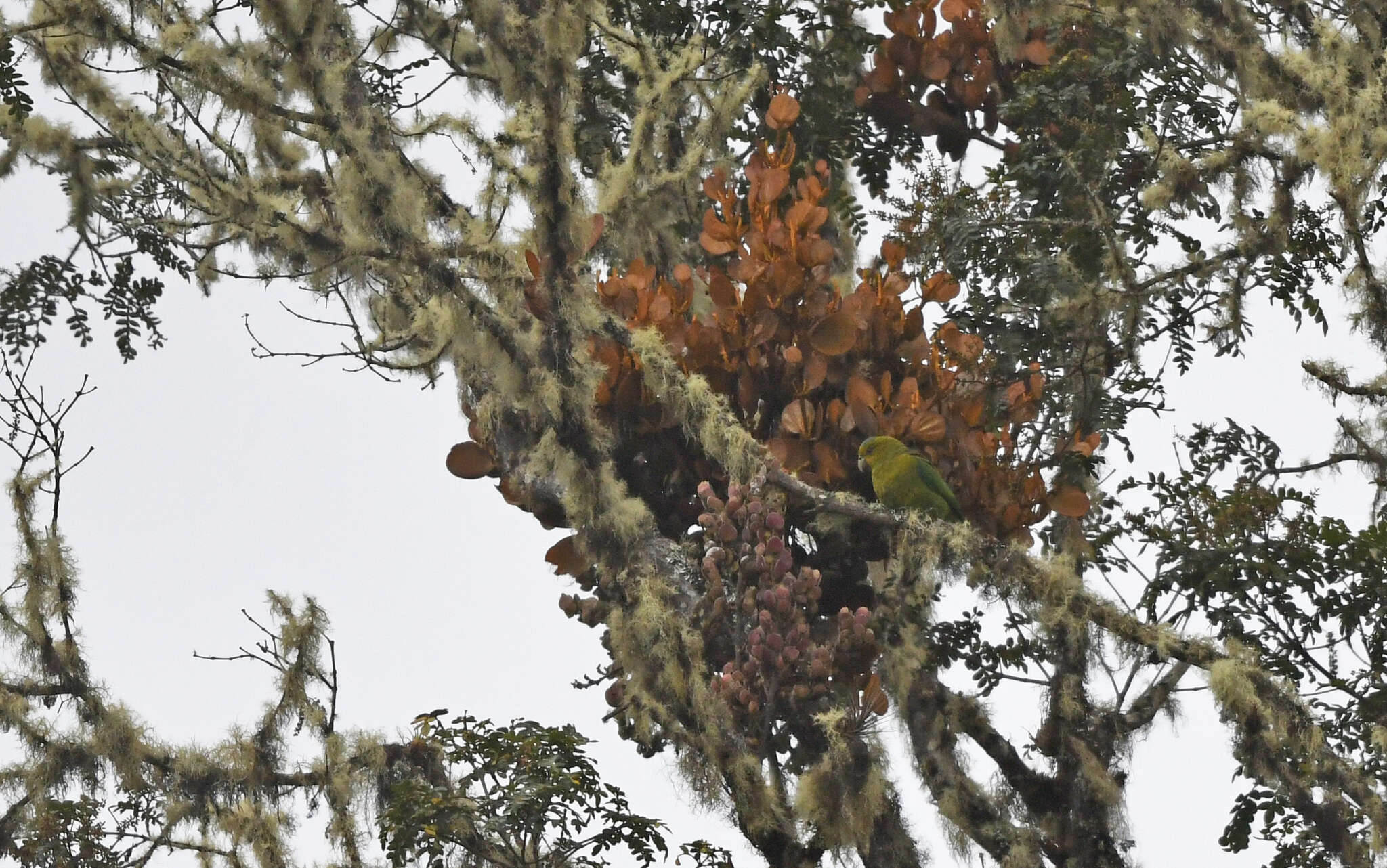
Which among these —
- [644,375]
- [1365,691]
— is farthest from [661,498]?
[1365,691]

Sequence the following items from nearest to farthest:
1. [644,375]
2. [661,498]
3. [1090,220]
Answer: [644,375] < [661,498] < [1090,220]

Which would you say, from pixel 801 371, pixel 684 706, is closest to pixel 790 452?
pixel 801 371

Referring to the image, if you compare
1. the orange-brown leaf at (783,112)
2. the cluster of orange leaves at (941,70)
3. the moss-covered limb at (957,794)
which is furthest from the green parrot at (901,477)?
the cluster of orange leaves at (941,70)

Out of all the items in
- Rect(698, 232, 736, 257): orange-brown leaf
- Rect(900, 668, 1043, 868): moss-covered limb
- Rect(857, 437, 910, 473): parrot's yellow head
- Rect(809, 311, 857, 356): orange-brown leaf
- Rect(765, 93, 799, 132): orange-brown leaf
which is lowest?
Rect(900, 668, 1043, 868): moss-covered limb

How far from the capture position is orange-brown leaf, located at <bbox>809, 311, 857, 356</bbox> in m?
4.01

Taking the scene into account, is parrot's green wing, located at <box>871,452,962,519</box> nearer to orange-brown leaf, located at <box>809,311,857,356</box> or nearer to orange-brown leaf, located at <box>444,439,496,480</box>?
orange-brown leaf, located at <box>809,311,857,356</box>

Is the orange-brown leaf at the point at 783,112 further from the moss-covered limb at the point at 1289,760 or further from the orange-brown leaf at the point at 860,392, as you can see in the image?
the moss-covered limb at the point at 1289,760

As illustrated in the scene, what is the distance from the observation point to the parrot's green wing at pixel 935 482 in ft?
13.0

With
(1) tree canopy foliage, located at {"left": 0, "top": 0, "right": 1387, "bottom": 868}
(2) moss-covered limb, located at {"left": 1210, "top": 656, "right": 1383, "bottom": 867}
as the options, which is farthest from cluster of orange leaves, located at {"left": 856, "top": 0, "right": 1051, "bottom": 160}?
(2) moss-covered limb, located at {"left": 1210, "top": 656, "right": 1383, "bottom": 867}

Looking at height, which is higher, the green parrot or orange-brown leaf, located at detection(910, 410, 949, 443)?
orange-brown leaf, located at detection(910, 410, 949, 443)

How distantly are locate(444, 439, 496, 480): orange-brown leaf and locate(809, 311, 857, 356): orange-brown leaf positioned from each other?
0.90 meters

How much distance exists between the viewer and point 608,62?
512 cm

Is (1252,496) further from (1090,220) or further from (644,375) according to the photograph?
(644,375)

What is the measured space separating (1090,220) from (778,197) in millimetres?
1131
